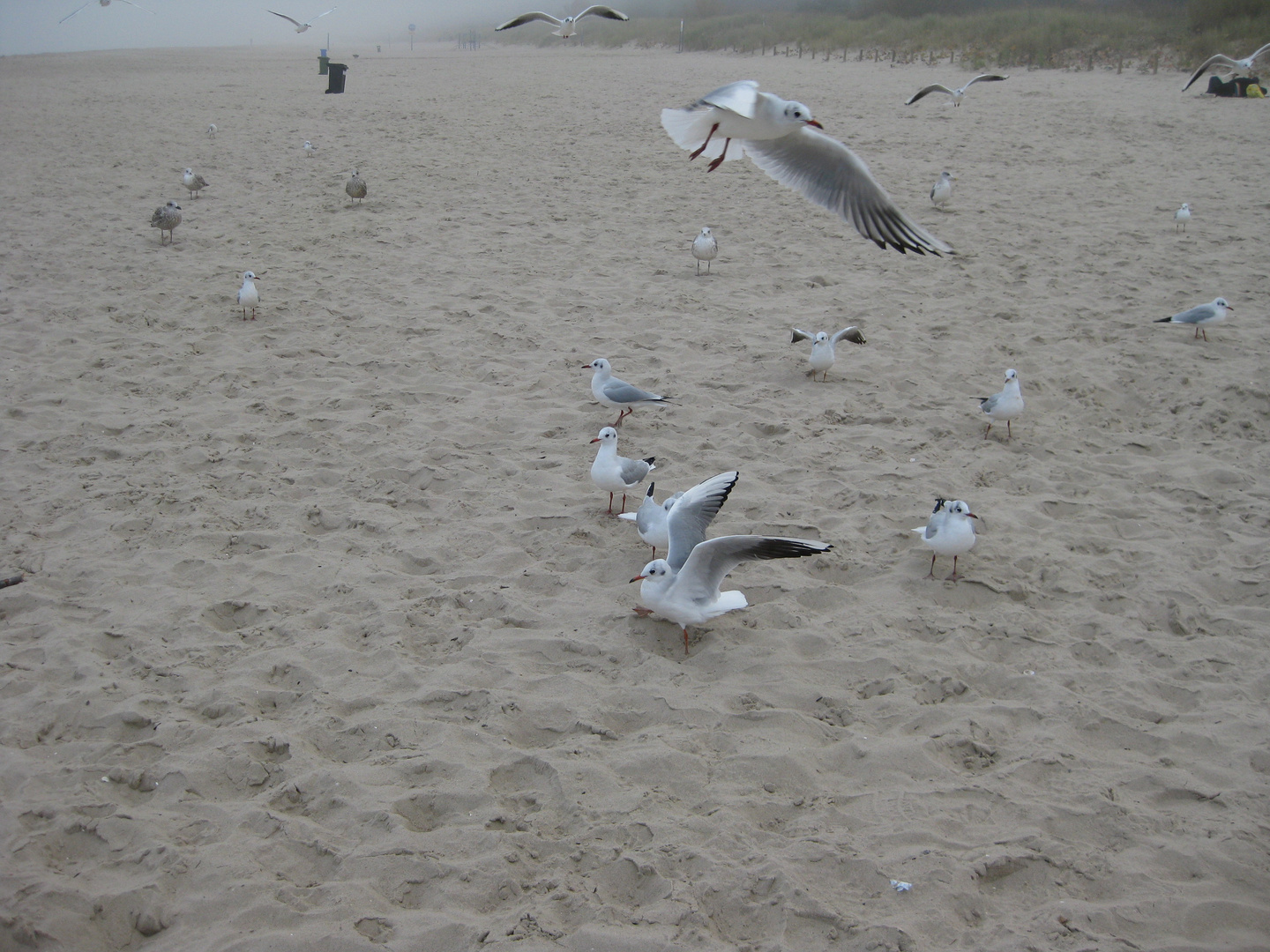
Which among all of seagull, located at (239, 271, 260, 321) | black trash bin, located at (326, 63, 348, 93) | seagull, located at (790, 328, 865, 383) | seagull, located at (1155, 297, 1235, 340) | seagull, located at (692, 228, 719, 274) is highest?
black trash bin, located at (326, 63, 348, 93)

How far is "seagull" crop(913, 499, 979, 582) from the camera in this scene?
369cm

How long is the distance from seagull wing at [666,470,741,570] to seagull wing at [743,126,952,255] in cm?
137

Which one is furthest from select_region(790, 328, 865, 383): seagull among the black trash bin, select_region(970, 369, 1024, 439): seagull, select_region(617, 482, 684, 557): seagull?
the black trash bin

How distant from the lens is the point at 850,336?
5.77m

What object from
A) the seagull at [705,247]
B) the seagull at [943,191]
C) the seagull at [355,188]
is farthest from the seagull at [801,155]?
the seagull at [355,188]

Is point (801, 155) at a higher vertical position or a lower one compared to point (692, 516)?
higher

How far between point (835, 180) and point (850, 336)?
4.91 ft

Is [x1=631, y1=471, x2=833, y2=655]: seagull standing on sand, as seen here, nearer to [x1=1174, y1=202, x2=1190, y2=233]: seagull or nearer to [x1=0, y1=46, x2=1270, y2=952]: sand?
[x1=0, y1=46, x2=1270, y2=952]: sand

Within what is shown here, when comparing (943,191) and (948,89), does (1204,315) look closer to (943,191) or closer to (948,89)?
(943,191)

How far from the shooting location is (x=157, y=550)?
13.0 feet

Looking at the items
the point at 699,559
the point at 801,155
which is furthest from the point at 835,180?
the point at 699,559

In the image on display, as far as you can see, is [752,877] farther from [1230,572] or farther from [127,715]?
[1230,572]

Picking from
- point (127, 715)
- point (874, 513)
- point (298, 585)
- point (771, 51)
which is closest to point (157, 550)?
point (298, 585)

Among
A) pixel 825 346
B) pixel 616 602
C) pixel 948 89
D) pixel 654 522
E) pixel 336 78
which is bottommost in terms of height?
pixel 616 602
